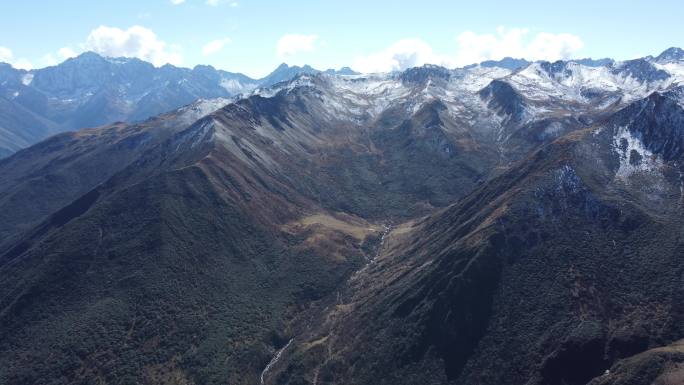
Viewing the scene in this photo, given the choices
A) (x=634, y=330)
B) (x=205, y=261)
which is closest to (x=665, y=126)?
(x=634, y=330)

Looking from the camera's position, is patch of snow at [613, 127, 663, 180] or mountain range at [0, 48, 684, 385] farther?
patch of snow at [613, 127, 663, 180]

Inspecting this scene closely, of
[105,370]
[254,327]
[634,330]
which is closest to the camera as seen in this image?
[634,330]

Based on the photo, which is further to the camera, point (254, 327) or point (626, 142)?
point (626, 142)

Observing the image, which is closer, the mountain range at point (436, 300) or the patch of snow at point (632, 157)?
the mountain range at point (436, 300)

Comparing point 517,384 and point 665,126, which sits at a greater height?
point 665,126

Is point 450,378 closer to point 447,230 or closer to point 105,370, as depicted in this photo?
point 447,230

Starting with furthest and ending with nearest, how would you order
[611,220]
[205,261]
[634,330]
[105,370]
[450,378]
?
[205,261] < [611,220] < [105,370] < [450,378] < [634,330]

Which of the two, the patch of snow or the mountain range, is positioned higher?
the patch of snow

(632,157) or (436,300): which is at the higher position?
(632,157)

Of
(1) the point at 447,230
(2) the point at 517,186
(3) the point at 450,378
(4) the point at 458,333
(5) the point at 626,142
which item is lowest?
(3) the point at 450,378

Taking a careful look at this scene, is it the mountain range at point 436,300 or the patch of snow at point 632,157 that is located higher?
the patch of snow at point 632,157

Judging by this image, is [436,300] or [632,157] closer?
[436,300]
